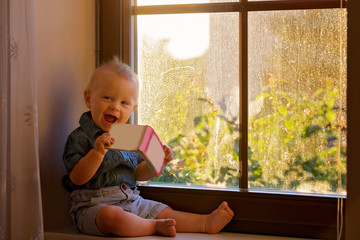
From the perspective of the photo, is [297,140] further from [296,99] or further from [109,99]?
[109,99]

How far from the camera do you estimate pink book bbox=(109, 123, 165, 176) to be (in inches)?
42.1

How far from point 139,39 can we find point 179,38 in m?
0.15

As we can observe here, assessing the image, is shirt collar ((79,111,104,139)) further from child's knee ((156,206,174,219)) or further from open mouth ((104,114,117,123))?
child's knee ((156,206,174,219))

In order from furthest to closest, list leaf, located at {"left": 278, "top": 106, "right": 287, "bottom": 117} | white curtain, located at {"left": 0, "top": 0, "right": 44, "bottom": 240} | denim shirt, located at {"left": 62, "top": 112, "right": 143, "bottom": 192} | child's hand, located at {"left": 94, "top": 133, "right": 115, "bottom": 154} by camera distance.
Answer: leaf, located at {"left": 278, "top": 106, "right": 287, "bottom": 117}
denim shirt, located at {"left": 62, "top": 112, "right": 143, "bottom": 192}
child's hand, located at {"left": 94, "top": 133, "right": 115, "bottom": 154}
white curtain, located at {"left": 0, "top": 0, "right": 44, "bottom": 240}

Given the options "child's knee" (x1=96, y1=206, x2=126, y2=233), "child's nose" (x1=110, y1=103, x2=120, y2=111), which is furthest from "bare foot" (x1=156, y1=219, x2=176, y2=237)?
"child's nose" (x1=110, y1=103, x2=120, y2=111)

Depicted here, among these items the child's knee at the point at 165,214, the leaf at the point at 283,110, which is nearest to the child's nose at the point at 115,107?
the child's knee at the point at 165,214

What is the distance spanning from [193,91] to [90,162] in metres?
0.44

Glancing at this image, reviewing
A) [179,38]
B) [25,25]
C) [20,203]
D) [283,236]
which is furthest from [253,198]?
[25,25]

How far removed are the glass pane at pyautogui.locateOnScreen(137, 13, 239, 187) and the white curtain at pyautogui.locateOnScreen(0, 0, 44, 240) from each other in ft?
1.58

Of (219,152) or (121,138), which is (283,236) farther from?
(121,138)

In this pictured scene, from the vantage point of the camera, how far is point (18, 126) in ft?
3.37

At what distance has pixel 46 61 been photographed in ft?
4.08

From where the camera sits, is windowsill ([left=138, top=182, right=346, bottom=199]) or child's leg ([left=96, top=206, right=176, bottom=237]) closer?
child's leg ([left=96, top=206, right=176, bottom=237])

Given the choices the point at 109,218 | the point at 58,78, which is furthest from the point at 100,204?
the point at 58,78
